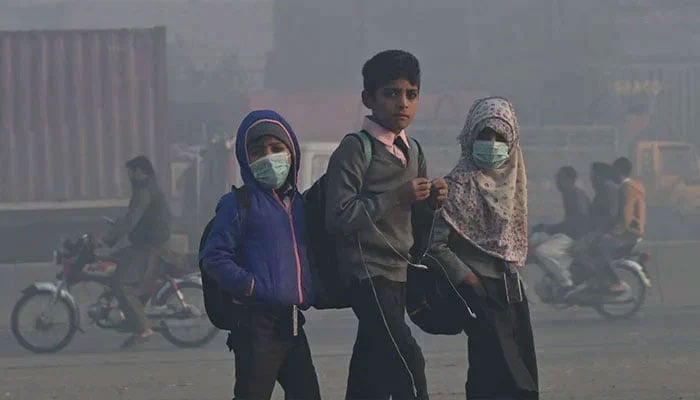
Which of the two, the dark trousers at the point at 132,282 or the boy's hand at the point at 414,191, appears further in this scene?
the dark trousers at the point at 132,282

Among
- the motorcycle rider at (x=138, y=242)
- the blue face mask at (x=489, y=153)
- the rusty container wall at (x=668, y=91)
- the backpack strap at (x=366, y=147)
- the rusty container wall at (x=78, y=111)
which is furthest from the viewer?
the rusty container wall at (x=668, y=91)

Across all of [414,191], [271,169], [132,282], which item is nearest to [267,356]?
[271,169]

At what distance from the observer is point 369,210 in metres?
4.47

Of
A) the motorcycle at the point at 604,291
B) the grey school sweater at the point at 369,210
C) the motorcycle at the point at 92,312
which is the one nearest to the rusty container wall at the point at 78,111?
the motorcycle at the point at 604,291

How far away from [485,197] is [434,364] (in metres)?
4.46

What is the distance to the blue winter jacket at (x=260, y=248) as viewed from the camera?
441cm

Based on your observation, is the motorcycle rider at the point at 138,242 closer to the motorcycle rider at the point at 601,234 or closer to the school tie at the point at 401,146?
the motorcycle rider at the point at 601,234

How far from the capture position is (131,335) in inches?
446

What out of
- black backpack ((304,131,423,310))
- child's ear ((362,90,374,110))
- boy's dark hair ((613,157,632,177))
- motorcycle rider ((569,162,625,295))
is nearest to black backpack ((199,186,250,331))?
black backpack ((304,131,423,310))

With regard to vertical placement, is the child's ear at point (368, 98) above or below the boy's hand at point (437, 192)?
above

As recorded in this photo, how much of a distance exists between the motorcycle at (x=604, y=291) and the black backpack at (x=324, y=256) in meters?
7.83

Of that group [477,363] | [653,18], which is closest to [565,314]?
[477,363]

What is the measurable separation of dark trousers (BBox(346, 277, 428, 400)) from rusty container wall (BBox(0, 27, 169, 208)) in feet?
45.9

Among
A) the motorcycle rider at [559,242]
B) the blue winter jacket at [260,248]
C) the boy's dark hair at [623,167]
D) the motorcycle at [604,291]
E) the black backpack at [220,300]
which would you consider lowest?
the motorcycle at [604,291]
